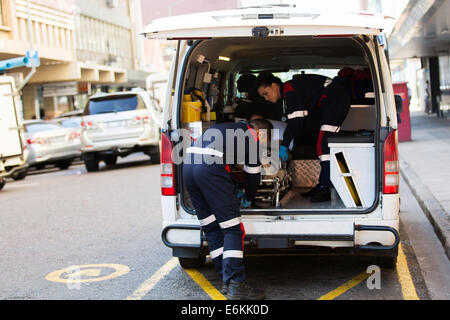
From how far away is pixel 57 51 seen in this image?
32406mm

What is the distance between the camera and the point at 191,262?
248 inches

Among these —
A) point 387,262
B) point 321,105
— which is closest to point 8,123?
point 321,105

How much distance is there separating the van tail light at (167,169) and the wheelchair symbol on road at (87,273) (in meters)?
1.11

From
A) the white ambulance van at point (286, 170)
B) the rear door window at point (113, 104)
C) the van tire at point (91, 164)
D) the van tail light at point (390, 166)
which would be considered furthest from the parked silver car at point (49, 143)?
the van tail light at point (390, 166)

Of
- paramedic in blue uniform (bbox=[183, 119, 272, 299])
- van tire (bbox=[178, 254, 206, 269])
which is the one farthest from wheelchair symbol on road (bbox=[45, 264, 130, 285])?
paramedic in blue uniform (bbox=[183, 119, 272, 299])

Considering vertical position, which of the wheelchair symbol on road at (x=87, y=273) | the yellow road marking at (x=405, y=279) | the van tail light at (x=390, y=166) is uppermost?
the van tail light at (x=390, y=166)

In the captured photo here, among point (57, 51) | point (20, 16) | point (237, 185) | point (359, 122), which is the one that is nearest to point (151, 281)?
point (237, 185)

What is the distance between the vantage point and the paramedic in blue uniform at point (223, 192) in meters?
5.17

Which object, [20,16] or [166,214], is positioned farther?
[20,16]

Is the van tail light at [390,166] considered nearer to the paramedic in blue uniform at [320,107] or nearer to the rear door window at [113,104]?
the paramedic in blue uniform at [320,107]

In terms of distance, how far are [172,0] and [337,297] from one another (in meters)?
75.6

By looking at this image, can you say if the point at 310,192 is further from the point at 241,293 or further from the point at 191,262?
the point at 241,293
